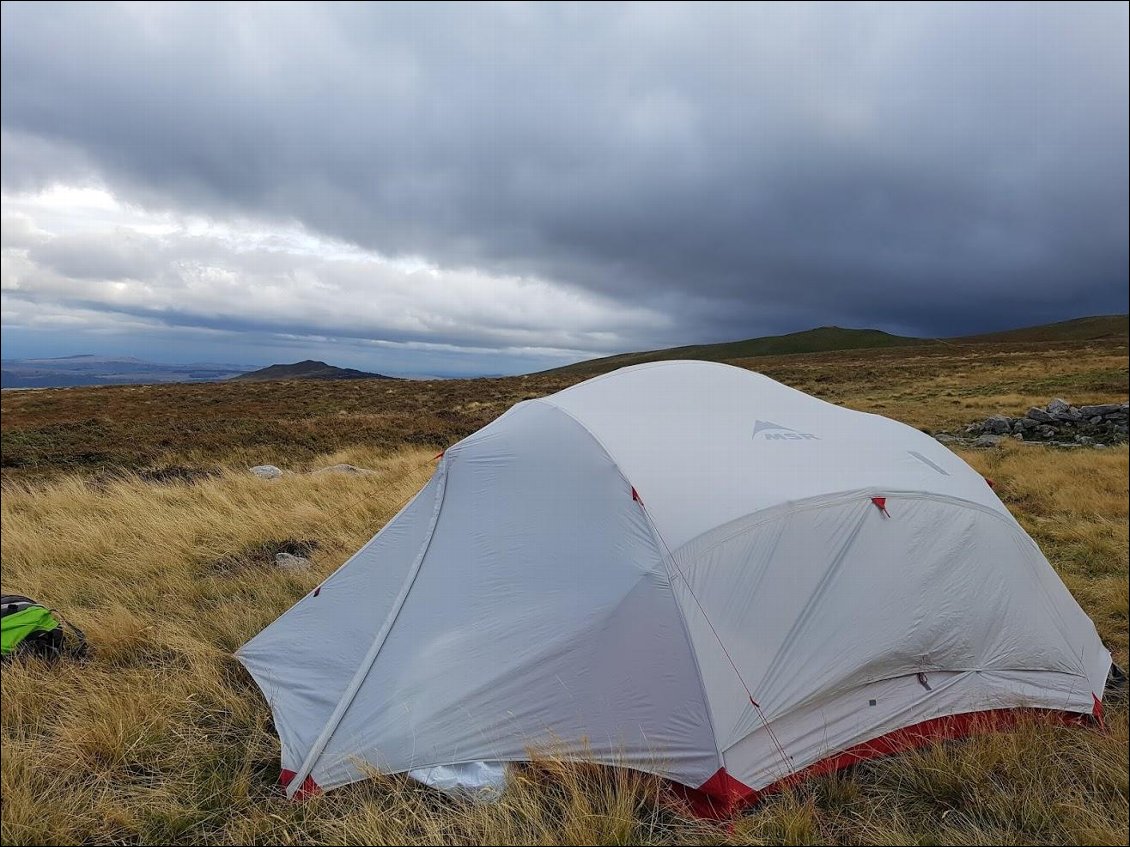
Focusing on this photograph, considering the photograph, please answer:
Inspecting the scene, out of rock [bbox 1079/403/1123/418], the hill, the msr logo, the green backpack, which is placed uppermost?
the hill

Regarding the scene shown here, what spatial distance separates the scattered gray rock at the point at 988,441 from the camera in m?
15.8

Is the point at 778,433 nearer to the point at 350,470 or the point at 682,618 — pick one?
the point at 682,618

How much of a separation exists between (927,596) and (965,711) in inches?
31.3

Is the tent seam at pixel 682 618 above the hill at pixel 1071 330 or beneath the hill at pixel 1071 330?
beneath

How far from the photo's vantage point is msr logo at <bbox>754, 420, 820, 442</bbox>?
4531 mm

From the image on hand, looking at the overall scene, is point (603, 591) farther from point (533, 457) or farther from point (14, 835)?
point (14, 835)

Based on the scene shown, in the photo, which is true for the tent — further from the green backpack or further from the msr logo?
the green backpack

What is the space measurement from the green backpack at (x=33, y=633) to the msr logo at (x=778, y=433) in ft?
19.1

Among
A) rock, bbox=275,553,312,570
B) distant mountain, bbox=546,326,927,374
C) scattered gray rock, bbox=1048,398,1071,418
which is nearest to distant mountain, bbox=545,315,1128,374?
distant mountain, bbox=546,326,927,374

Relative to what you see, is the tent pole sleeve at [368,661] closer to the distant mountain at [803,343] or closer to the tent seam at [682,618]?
the tent seam at [682,618]

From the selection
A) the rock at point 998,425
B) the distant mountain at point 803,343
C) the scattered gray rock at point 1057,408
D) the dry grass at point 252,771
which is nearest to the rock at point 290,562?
the dry grass at point 252,771

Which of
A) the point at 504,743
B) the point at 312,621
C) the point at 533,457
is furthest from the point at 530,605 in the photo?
the point at 312,621

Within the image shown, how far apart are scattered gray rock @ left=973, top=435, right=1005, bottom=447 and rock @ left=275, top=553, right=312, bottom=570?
17.3 meters

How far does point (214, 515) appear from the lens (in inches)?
339
